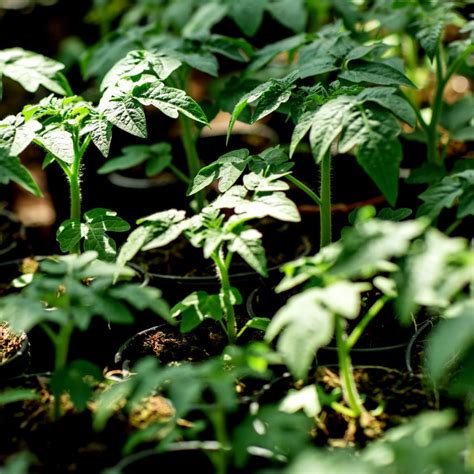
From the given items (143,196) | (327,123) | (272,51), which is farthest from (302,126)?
(143,196)

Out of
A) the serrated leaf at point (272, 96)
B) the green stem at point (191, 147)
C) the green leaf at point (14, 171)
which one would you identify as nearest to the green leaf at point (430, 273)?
the serrated leaf at point (272, 96)

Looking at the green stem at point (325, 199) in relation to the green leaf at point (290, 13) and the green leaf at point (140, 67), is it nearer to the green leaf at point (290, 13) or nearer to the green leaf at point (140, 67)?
the green leaf at point (140, 67)

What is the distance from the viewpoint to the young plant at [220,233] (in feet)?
4.33

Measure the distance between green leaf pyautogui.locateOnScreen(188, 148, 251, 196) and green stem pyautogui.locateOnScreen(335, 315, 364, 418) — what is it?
0.36 m

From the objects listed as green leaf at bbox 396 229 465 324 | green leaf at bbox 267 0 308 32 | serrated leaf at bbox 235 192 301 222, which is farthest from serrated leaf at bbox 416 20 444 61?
green leaf at bbox 396 229 465 324

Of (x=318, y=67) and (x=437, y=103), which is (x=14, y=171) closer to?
(x=318, y=67)

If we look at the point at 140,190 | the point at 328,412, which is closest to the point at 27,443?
the point at 328,412

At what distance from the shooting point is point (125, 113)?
155 cm

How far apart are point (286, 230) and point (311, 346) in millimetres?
1184

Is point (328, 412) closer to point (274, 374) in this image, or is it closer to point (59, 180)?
point (274, 374)

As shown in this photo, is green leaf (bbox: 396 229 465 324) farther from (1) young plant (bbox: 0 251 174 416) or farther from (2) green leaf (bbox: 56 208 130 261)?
(2) green leaf (bbox: 56 208 130 261)

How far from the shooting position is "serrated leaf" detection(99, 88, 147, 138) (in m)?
1.53

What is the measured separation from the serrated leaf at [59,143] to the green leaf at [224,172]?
24cm

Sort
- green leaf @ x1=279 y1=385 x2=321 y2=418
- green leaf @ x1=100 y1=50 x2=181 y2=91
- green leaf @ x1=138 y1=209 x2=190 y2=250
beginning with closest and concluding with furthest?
green leaf @ x1=279 y1=385 x2=321 y2=418 < green leaf @ x1=138 y1=209 x2=190 y2=250 < green leaf @ x1=100 y1=50 x2=181 y2=91
